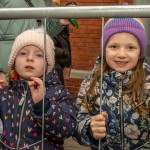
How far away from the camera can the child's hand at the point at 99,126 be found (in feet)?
6.36

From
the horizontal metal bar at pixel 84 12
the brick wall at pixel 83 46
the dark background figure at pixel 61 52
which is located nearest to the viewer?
the horizontal metal bar at pixel 84 12

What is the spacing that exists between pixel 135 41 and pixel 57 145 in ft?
2.36

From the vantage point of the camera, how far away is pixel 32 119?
2.14 metres

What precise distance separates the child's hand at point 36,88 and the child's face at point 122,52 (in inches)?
16.6

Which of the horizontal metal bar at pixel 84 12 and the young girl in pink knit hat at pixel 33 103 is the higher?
the horizontal metal bar at pixel 84 12

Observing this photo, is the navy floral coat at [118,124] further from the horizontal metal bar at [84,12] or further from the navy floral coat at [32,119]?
the horizontal metal bar at [84,12]

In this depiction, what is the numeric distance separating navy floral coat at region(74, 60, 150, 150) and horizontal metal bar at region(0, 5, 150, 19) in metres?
0.39

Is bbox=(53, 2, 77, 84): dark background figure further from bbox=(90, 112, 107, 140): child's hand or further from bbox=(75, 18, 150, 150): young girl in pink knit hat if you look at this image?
bbox=(90, 112, 107, 140): child's hand

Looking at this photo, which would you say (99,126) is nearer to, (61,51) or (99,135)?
(99,135)

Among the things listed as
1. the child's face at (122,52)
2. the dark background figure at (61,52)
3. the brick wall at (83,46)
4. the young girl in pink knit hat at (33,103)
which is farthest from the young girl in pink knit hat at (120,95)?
the brick wall at (83,46)

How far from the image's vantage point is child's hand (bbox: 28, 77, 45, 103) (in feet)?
6.66

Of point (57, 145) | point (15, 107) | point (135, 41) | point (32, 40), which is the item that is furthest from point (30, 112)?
point (135, 41)

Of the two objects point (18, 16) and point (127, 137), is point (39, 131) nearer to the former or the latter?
point (127, 137)

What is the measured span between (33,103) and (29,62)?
24 cm
